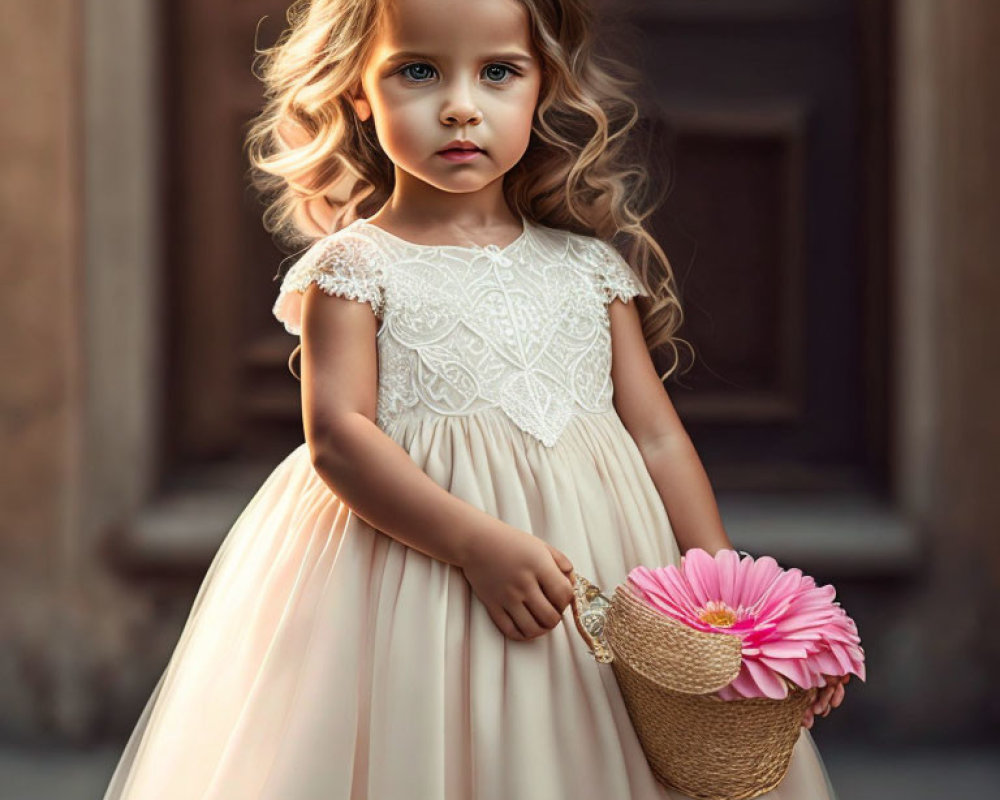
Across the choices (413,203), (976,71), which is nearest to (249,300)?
(413,203)

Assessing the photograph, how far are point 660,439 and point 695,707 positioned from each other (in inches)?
13.3

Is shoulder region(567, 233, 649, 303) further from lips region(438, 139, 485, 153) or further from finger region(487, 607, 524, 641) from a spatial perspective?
finger region(487, 607, 524, 641)

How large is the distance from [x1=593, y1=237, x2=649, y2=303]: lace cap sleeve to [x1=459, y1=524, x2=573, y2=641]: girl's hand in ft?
0.99

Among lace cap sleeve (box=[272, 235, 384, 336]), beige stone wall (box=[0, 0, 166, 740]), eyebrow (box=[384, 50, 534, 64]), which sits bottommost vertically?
beige stone wall (box=[0, 0, 166, 740])

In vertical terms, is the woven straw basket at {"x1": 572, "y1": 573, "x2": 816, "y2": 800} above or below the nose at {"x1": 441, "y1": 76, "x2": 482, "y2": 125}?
below

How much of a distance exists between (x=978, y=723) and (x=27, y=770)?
1.51 metres

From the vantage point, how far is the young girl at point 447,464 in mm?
1092

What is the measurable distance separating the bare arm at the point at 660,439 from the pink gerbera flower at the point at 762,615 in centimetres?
14

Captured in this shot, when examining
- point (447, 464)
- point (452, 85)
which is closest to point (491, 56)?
point (452, 85)

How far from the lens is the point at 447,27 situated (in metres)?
1.15

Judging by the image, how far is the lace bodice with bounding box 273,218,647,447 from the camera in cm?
119

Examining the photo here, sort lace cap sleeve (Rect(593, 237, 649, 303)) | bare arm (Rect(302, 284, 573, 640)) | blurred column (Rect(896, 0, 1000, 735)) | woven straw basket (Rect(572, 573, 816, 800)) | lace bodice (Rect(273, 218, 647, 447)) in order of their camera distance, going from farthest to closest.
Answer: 1. blurred column (Rect(896, 0, 1000, 735))
2. lace cap sleeve (Rect(593, 237, 649, 303))
3. lace bodice (Rect(273, 218, 647, 447))
4. bare arm (Rect(302, 284, 573, 640))
5. woven straw basket (Rect(572, 573, 816, 800))

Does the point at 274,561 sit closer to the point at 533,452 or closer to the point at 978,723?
the point at 533,452

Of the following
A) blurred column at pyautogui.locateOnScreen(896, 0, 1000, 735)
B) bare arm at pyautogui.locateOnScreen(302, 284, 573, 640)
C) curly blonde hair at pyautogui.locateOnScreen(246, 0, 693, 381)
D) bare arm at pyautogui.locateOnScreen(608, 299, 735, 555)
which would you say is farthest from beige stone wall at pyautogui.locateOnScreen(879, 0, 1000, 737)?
bare arm at pyautogui.locateOnScreen(302, 284, 573, 640)
